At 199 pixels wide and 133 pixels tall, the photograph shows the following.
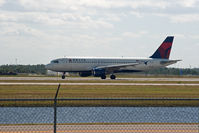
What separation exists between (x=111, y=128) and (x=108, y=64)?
5834 centimetres

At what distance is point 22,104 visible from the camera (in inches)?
1084

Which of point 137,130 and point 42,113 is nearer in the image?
point 137,130

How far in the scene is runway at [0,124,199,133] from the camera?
14.5 meters

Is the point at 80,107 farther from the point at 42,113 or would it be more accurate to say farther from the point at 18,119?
the point at 18,119

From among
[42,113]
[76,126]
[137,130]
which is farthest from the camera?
[42,113]

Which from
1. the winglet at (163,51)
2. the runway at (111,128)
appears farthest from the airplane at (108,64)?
the runway at (111,128)

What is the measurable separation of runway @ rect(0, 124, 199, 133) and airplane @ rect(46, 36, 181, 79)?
172ft

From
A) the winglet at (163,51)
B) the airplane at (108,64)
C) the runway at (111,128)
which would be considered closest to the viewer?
the runway at (111,128)

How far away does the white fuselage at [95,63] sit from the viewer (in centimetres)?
7037

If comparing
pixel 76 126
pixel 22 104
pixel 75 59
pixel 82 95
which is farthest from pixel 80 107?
pixel 75 59

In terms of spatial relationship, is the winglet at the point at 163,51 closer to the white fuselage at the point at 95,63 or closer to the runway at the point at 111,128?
the white fuselage at the point at 95,63

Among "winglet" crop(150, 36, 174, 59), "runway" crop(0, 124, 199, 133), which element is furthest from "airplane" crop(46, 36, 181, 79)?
"runway" crop(0, 124, 199, 133)

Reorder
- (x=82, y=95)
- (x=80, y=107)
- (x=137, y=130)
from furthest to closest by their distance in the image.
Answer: (x=82, y=95), (x=80, y=107), (x=137, y=130)

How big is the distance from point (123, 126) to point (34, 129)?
116 inches
